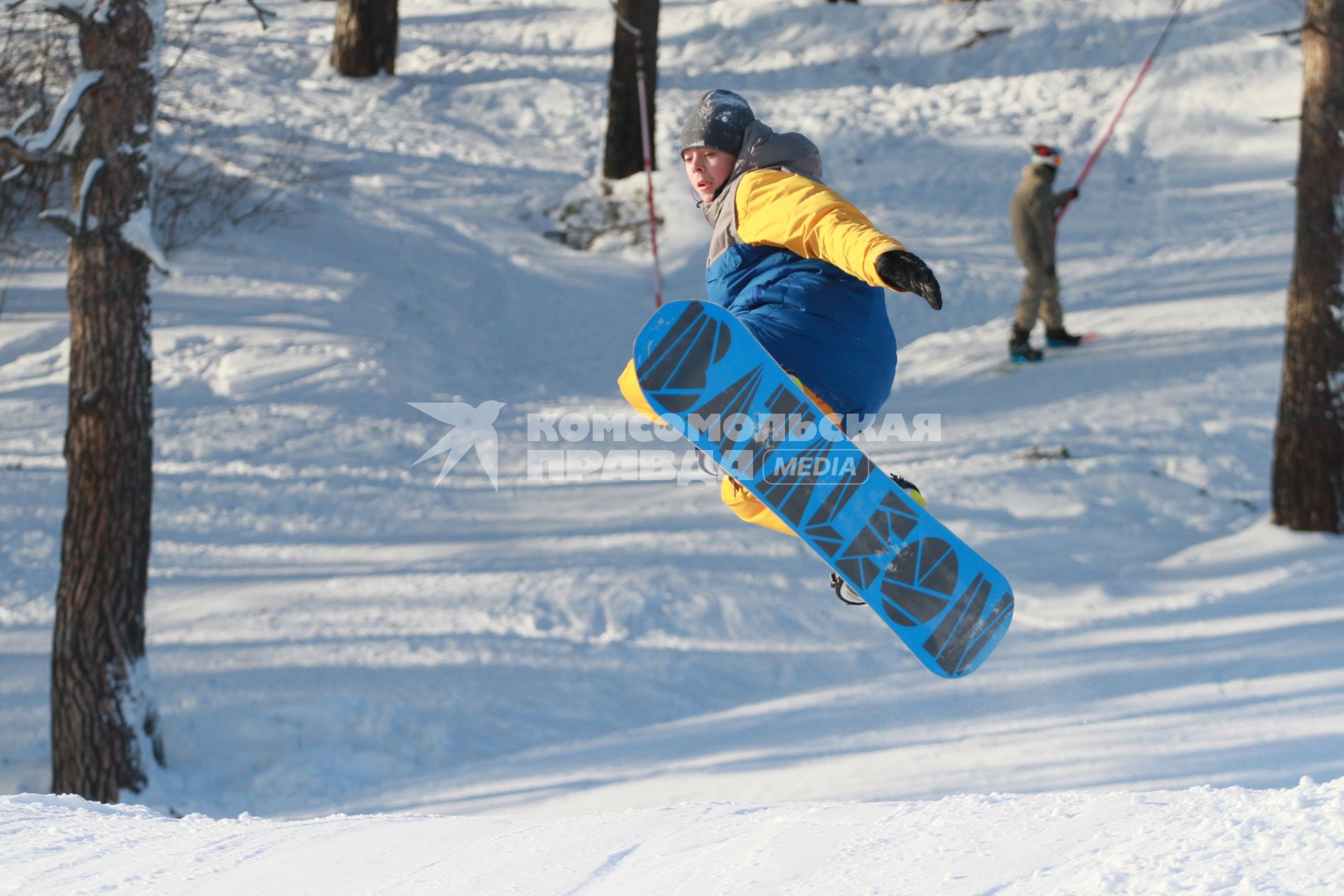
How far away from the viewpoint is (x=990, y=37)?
52.2ft

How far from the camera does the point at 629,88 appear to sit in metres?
12.8

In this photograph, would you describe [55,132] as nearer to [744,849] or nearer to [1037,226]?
[744,849]

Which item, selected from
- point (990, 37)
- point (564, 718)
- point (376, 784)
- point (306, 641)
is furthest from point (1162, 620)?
point (990, 37)

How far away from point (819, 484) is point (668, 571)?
3039 mm

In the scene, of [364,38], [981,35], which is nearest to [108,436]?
[364,38]

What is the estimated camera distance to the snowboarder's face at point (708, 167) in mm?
3914

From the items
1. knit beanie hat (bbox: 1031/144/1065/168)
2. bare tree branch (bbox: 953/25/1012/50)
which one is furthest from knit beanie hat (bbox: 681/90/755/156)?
bare tree branch (bbox: 953/25/1012/50)

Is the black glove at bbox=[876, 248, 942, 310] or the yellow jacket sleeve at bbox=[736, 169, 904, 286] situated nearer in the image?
the black glove at bbox=[876, 248, 942, 310]

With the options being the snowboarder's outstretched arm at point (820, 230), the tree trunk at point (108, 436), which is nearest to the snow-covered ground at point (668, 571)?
the tree trunk at point (108, 436)

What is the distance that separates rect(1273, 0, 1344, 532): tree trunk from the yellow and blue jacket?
391 cm

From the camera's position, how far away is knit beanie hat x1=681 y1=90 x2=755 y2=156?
3879 millimetres

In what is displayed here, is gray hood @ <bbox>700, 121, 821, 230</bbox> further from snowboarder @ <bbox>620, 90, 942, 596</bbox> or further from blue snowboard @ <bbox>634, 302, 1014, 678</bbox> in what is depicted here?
blue snowboard @ <bbox>634, 302, 1014, 678</bbox>

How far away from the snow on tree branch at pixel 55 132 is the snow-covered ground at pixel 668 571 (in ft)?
8.98

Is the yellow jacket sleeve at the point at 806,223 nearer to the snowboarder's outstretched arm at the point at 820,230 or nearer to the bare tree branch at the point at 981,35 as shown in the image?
the snowboarder's outstretched arm at the point at 820,230
